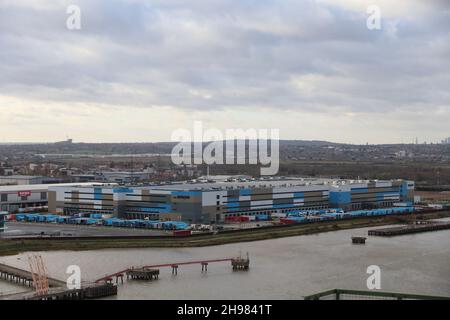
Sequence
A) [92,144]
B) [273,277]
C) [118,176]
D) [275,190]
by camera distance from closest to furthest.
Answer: [273,277] → [275,190] → [118,176] → [92,144]

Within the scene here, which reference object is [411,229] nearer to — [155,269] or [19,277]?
[155,269]

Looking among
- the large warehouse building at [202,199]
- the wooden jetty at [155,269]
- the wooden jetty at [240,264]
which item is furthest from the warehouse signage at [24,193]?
the wooden jetty at [240,264]

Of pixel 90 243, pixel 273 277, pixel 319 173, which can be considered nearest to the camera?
pixel 273 277

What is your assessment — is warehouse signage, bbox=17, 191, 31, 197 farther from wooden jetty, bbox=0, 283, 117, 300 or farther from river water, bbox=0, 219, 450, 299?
wooden jetty, bbox=0, 283, 117, 300

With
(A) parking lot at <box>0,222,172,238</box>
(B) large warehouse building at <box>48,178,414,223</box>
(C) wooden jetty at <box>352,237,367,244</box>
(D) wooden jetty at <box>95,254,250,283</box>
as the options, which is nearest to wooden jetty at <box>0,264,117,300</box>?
(D) wooden jetty at <box>95,254,250,283</box>
